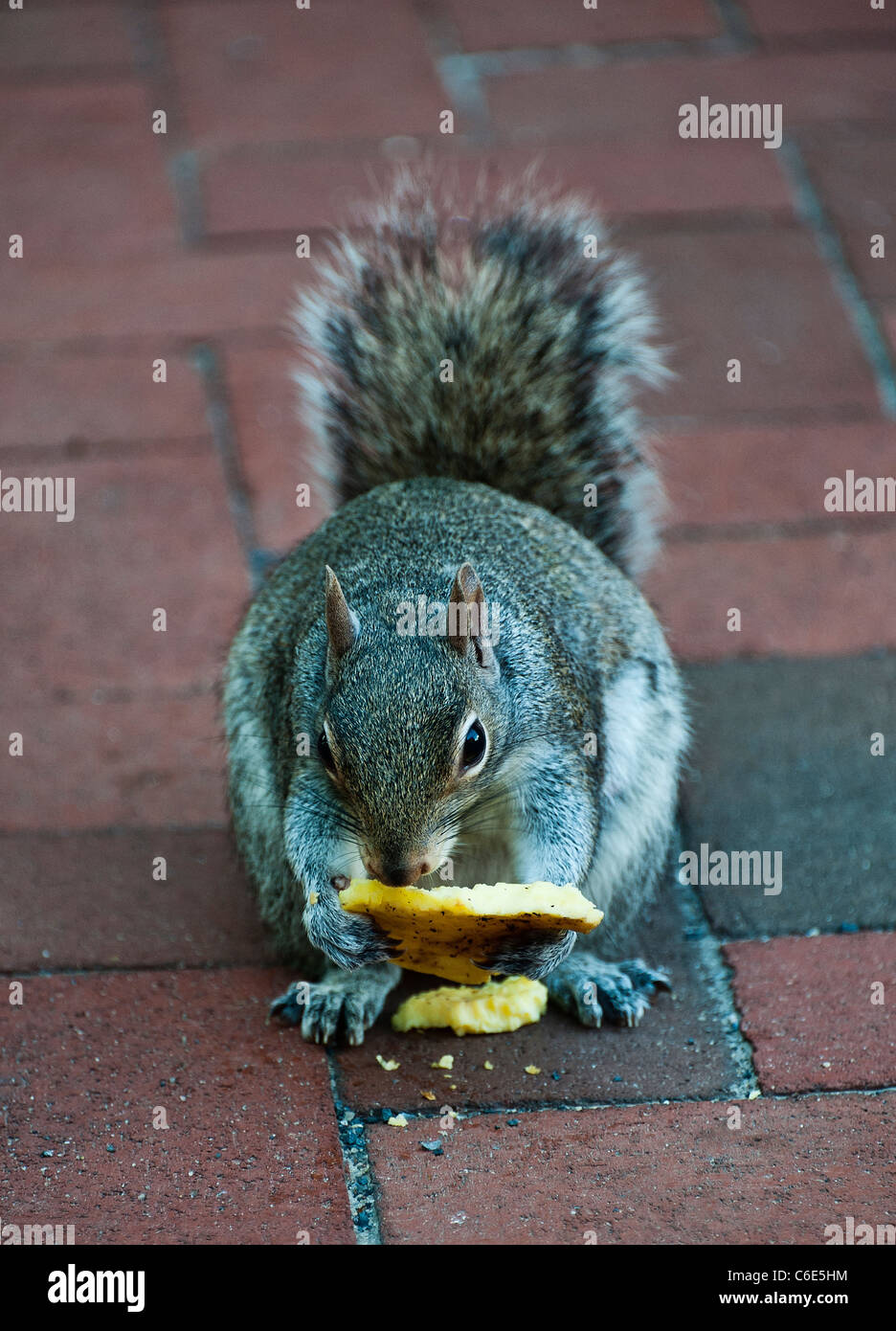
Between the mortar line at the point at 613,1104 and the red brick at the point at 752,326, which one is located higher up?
the red brick at the point at 752,326

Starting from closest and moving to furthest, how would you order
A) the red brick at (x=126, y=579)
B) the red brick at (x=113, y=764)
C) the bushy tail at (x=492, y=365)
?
the bushy tail at (x=492, y=365), the red brick at (x=113, y=764), the red brick at (x=126, y=579)

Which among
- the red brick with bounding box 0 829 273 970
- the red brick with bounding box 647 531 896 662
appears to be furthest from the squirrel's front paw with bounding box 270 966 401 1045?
the red brick with bounding box 647 531 896 662

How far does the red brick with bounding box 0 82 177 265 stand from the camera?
152 inches

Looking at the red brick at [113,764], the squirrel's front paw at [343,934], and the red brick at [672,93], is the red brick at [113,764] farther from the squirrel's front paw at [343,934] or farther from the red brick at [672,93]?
the red brick at [672,93]

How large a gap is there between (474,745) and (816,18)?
340 cm

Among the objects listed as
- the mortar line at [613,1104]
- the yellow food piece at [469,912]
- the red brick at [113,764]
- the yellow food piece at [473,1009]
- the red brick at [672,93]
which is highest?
the red brick at [672,93]

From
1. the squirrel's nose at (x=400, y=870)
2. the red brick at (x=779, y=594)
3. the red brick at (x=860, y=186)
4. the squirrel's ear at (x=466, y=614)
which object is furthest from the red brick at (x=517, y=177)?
the squirrel's nose at (x=400, y=870)

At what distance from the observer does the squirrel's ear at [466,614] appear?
1911 millimetres

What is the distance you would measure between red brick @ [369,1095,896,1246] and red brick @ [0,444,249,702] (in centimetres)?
111

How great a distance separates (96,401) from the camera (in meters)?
3.45

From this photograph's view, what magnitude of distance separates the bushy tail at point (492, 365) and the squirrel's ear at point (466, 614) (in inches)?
22.9
